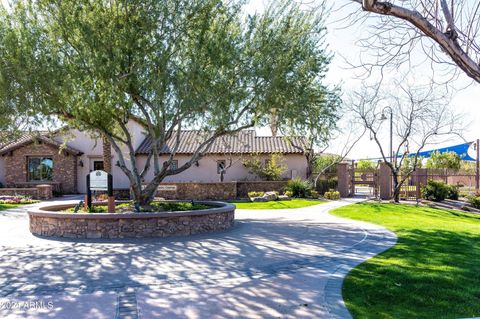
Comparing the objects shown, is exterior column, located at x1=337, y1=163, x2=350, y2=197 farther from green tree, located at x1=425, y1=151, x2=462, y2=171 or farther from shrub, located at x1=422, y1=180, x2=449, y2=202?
green tree, located at x1=425, y1=151, x2=462, y2=171

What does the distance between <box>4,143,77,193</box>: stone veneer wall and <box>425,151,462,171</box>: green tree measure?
30013mm

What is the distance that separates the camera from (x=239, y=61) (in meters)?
11.7

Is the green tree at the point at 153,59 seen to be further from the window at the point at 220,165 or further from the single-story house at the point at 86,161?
the window at the point at 220,165

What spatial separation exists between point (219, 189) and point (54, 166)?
39.6 feet

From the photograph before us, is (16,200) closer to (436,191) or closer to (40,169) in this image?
(40,169)

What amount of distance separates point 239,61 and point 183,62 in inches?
63.8

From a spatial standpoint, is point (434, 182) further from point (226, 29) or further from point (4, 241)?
point (4, 241)

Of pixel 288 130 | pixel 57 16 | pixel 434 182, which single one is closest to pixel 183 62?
pixel 57 16

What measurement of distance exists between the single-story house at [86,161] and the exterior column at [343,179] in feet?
10.5

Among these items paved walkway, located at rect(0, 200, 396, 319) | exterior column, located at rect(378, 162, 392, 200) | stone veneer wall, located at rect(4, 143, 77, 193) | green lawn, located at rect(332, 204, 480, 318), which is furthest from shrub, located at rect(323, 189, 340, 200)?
stone veneer wall, located at rect(4, 143, 77, 193)

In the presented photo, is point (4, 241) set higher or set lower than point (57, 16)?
lower

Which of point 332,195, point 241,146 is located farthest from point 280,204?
point 241,146

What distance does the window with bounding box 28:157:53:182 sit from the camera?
92.5 feet

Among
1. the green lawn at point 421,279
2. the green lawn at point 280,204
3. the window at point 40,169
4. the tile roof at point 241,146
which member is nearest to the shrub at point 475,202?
the green lawn at point 280,204
